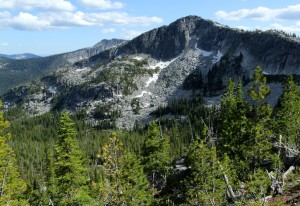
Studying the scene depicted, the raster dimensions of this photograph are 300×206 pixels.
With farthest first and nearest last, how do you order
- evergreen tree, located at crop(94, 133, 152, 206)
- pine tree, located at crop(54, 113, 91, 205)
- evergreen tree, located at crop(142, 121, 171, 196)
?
evergreen tree, located at crop(142, 121, 171, 196) < pine tree, located at crop(54, 113, 91, 205) < evergreen tree, located at crop(94, 133, 152, 206)

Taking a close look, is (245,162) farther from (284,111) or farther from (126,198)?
(284,111)

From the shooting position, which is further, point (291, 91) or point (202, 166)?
point (291, 91)

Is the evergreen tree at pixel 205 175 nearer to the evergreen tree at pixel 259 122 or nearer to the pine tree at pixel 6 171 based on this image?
the evergreen tree at pixel 259 122

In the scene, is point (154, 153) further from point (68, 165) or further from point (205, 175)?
point (205, 175)

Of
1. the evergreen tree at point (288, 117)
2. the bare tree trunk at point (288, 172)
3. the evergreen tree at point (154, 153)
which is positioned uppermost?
the evergreen tree at point (288, 117)

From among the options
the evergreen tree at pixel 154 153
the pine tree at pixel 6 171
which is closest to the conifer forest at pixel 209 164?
the pine tree at pixel 6 171

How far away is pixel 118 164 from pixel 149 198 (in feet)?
63.9

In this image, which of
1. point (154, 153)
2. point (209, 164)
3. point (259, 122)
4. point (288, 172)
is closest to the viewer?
point (209, 164)

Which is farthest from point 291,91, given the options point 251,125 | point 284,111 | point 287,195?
point 287,195

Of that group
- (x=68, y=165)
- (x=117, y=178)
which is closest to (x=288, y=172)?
(x=117, y=178)

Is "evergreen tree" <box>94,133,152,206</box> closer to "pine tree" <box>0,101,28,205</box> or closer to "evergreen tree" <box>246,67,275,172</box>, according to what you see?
"pine tree" <box>0,101,28,205</box>

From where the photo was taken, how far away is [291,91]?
5478 centimetres

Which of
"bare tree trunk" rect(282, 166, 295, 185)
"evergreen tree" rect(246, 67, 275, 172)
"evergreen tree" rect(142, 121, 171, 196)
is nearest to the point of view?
"evergreen tree" rect(246, 67, 275, 172)

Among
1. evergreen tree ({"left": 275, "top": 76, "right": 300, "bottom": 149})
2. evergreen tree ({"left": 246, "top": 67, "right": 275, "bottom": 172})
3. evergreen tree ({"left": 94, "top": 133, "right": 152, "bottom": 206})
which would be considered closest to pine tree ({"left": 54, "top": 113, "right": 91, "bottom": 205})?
evergreen tree ({"left": 94, "top": 133, "right": 152, "bottom": 206})
